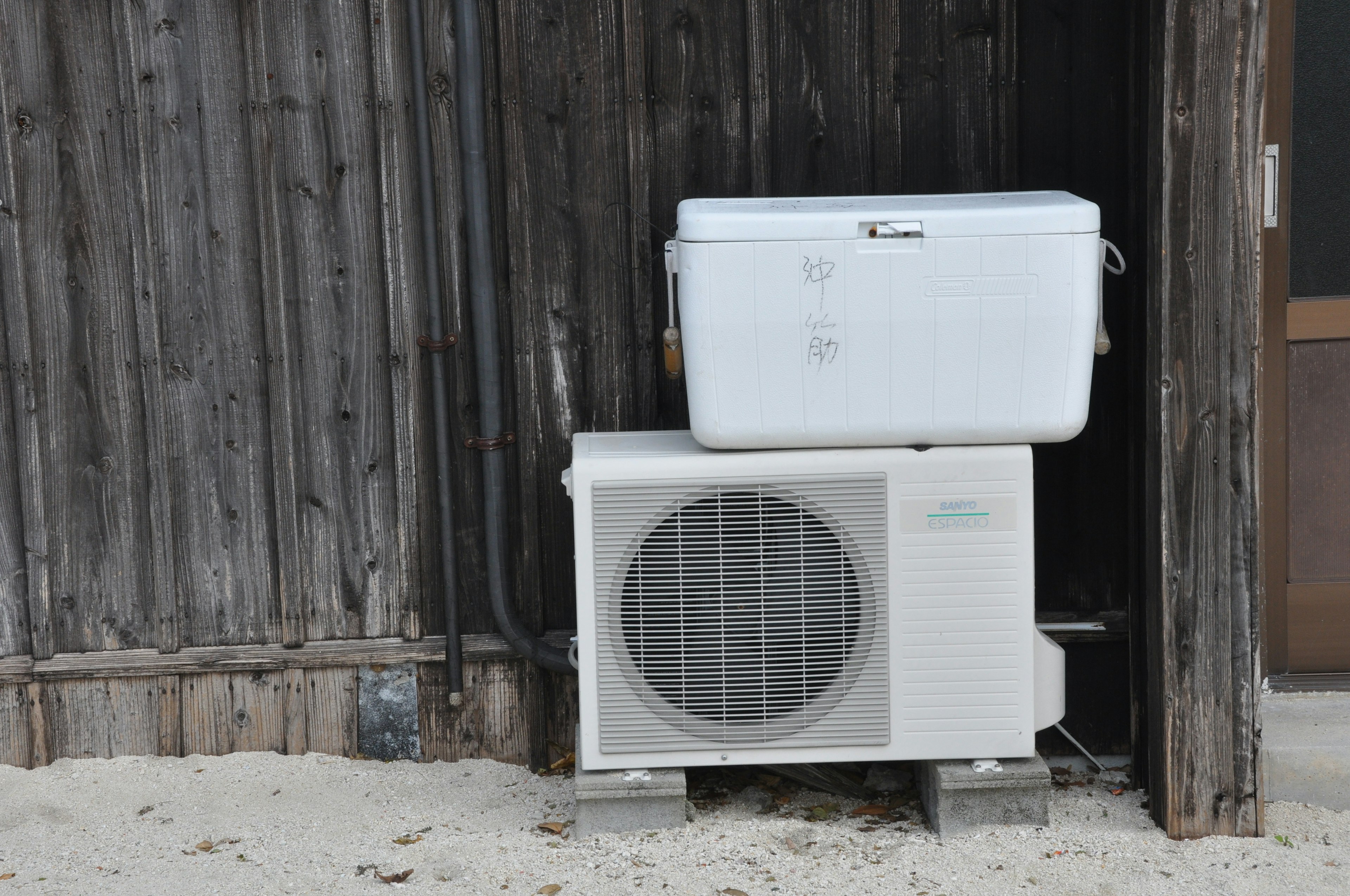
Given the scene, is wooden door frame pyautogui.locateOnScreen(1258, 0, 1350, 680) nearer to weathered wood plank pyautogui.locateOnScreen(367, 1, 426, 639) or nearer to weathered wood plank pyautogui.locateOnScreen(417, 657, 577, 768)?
weathered wood plank pyautogui.locateOnScreen(417, 657, 577, 768)

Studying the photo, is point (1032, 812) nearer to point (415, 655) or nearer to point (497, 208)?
point (415, 655)

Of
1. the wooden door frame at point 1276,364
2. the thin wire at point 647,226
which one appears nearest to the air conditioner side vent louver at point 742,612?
the thin wire at point 647,226

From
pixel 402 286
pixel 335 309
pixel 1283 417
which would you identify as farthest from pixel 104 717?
pixel 1283 417

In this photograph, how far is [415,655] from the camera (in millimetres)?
2529

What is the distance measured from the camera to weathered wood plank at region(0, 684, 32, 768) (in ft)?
8.22

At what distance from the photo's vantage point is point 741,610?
2047 millimetres

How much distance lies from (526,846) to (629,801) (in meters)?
0.22

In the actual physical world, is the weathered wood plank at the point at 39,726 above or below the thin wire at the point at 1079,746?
above

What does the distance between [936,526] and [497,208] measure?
116cm

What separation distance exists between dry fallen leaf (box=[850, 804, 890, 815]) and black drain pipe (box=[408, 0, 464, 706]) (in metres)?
0.92

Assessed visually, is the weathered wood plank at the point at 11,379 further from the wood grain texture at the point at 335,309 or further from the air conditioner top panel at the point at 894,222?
the air conditioner top panel at the point at 894,222

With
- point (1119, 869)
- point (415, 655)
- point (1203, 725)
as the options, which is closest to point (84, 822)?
point (415, 655)

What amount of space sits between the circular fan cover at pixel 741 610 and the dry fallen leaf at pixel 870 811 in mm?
310

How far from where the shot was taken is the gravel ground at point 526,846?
199 centimetres
